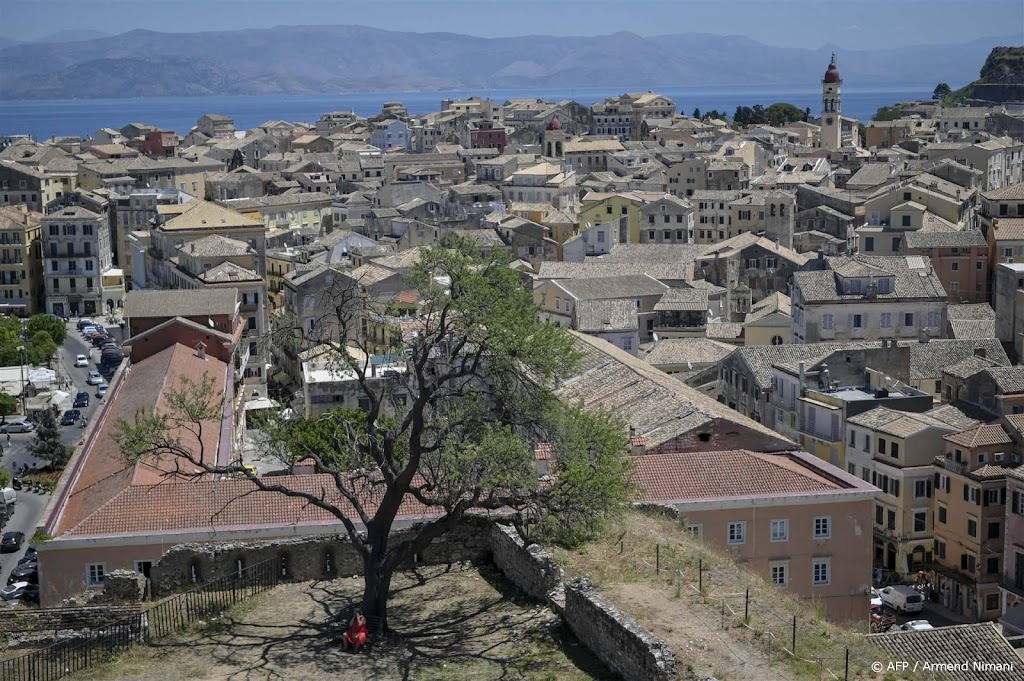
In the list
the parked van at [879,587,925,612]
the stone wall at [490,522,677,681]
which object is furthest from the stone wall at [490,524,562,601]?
the parked van at [879,587,925,612]

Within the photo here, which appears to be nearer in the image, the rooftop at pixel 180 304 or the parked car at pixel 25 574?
the parked car at pixel 25 574

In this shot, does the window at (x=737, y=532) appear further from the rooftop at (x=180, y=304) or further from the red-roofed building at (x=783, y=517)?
the rooftop at (x=180, y=304)

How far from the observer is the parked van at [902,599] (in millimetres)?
35344

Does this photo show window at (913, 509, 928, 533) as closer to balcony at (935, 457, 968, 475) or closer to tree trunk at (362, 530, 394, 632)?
balcony at (935, 457, 968, 475)

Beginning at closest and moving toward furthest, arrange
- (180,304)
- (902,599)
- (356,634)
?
(356,634), (902,599), (180,304)

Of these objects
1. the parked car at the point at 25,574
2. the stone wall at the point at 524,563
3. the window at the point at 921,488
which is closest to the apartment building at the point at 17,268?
the parked car at the point at 25,574

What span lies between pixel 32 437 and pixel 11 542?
51.1 ft

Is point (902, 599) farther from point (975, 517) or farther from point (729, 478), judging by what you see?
point (729, 478)

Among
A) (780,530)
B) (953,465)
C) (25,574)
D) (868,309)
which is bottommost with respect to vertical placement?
(25,574)

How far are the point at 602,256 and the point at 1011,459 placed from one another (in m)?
40.8

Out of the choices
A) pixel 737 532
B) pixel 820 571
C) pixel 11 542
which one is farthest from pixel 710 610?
pixel 11 542

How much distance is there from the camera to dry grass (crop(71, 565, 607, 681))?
18.2 m

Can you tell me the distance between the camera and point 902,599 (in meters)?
35.4

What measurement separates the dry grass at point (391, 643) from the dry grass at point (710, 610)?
3.27 feet
